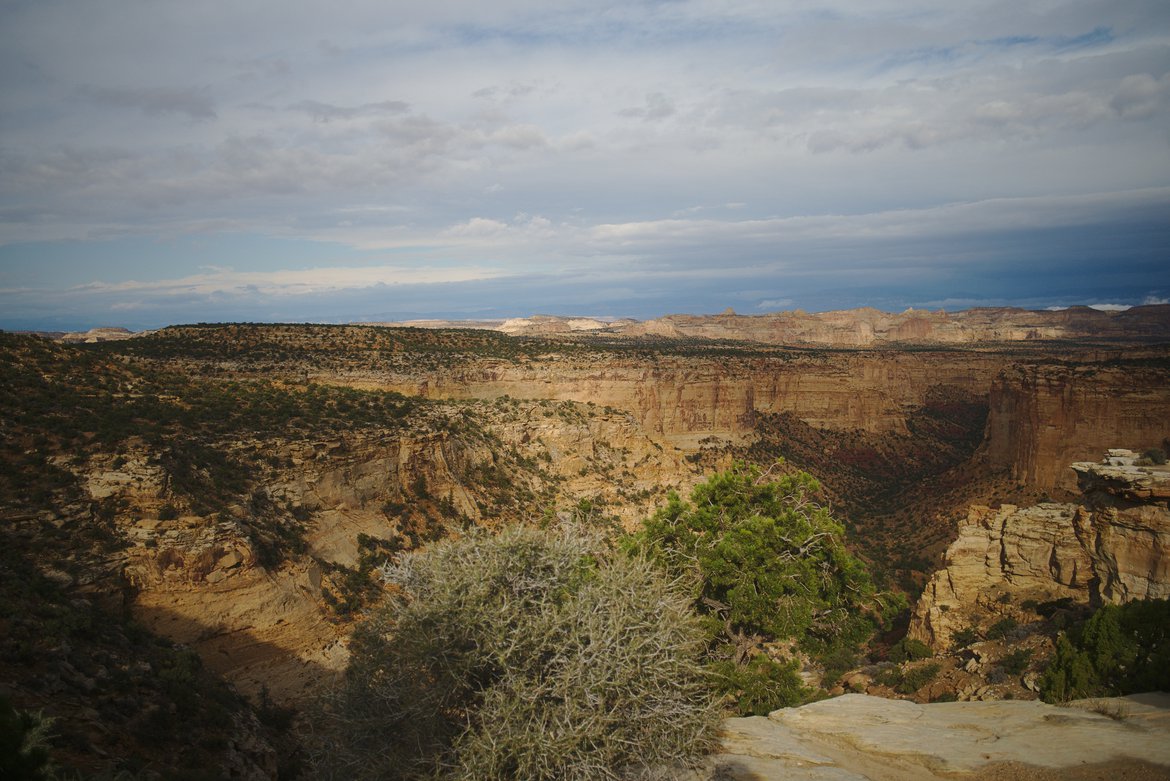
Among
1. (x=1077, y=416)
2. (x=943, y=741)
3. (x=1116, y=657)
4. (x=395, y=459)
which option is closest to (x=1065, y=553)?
(x=1116, y=657)

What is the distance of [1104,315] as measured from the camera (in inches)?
5325

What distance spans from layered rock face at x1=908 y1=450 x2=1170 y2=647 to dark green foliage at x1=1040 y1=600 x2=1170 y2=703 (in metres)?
5.08

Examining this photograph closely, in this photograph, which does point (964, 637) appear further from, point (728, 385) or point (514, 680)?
point (728, 385)

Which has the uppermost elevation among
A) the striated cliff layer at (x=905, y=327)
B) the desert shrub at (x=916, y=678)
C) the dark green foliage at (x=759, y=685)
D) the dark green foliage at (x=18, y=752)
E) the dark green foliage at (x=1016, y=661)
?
the striated cliff layer at (x=905, y=327)

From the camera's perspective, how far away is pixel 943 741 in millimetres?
10641

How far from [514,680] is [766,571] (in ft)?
26.0

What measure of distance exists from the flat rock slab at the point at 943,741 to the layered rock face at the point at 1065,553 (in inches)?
324

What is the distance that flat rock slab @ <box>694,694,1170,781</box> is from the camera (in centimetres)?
932

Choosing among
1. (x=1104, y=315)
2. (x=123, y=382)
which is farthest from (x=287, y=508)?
(x=1104, y=315)

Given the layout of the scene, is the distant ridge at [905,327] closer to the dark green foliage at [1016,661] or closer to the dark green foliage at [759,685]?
the dark green foliage at [1016,661]

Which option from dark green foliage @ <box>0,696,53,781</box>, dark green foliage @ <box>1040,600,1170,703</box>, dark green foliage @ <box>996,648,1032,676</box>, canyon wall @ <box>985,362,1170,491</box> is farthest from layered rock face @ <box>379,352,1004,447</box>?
dark green foliage @ <box>1040,600,1170,703</box>

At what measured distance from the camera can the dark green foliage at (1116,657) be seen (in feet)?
41.0


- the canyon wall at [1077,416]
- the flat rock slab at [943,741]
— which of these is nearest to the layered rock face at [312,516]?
the flat rock slab at [943,741]

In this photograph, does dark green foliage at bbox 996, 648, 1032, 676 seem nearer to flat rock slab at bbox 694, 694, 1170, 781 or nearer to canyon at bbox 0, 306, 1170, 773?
canyon at bbox 0, 306, 1170, 773
